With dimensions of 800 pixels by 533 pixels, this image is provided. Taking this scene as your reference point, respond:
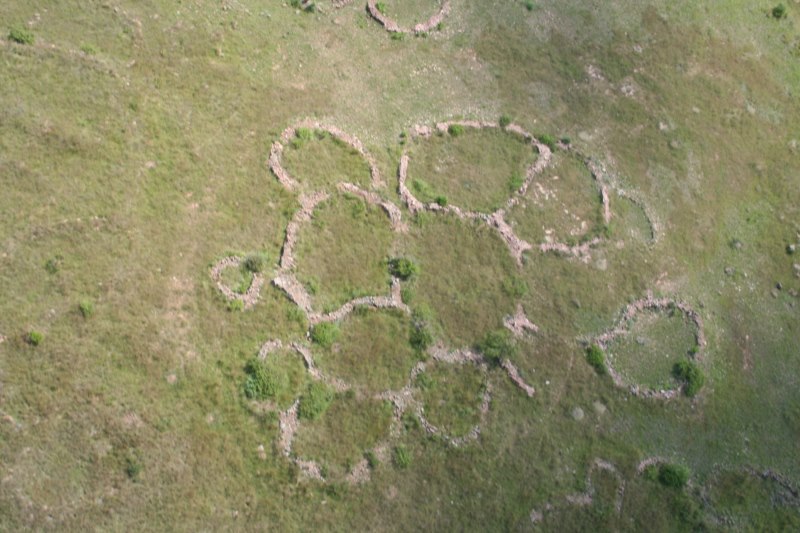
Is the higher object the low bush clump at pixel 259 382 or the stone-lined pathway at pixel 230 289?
the stone-lined pathway at pixel 230 289

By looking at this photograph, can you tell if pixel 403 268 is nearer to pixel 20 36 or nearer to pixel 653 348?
pixel 653 348

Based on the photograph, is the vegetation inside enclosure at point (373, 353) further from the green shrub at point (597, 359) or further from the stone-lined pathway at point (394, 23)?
the stone-lined pathway at point (394, 23)

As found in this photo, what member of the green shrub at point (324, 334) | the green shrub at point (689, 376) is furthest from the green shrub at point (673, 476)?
the green shrub at point (324, 334)

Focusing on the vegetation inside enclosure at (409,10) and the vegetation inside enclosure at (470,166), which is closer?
the vegetation inside enclosure at (470,166)

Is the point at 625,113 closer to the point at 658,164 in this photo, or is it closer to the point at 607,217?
the point at 658,164

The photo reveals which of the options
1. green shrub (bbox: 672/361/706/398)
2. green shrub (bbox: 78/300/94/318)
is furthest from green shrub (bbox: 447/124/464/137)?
green shrub (bbox: 78/300/94/318)

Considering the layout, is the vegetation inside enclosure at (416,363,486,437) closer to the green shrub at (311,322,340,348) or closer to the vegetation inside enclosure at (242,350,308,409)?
the green shrub at (311,322,340,348)

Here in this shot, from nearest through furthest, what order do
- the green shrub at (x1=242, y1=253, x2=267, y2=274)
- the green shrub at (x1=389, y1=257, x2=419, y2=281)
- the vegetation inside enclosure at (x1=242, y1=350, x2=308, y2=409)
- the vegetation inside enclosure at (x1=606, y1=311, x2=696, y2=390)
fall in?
the vegetation inside enclosure at (x1=242, y1=350, x2=308, y2=409)
the green shrub at (x1=242, y1=253, x2=267, y2=274)
the green shrub at (x1=389, y1=257, x2=419, y2=281)
the vegetation inside enclosure at (x1=606, y1=311, x2=696, y2=390)
